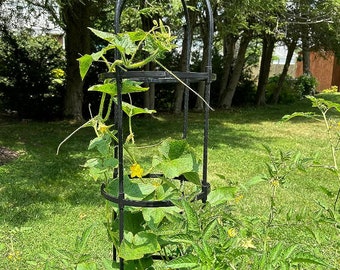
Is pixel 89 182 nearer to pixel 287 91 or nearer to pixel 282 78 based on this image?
pixel 282 78

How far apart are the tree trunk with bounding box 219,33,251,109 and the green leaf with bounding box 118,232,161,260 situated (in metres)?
11.7

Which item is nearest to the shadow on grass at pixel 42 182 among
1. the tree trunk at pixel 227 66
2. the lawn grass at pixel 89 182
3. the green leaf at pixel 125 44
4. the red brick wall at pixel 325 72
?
the lawn grass at pixel 89 182

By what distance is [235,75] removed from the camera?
13.0m

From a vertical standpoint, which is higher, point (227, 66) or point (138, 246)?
point (227, 66)

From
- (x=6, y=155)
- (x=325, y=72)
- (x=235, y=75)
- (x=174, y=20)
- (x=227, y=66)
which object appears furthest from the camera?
(x=325, y=72)

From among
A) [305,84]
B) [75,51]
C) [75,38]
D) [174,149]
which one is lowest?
[305,84]

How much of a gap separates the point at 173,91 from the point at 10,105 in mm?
4606

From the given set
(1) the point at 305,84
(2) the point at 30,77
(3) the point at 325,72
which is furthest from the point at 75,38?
(3) the point at 325,72

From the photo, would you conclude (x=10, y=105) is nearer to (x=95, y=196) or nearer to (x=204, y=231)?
(x=95, y=196)

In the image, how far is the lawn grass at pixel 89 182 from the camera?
2920 mm

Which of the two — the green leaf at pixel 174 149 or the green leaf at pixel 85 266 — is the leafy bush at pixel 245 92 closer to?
the green leaf at pixel 174 149

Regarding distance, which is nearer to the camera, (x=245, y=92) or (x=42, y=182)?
(x=42, y=182)

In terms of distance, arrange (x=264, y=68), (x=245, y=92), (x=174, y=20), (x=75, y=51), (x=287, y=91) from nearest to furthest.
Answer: (x=174, y=20)
(x=75, y=51)
(x=264, y=68)
(x=245, y=92)
(x=287, y=91)

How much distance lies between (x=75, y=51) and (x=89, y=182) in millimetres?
5130
